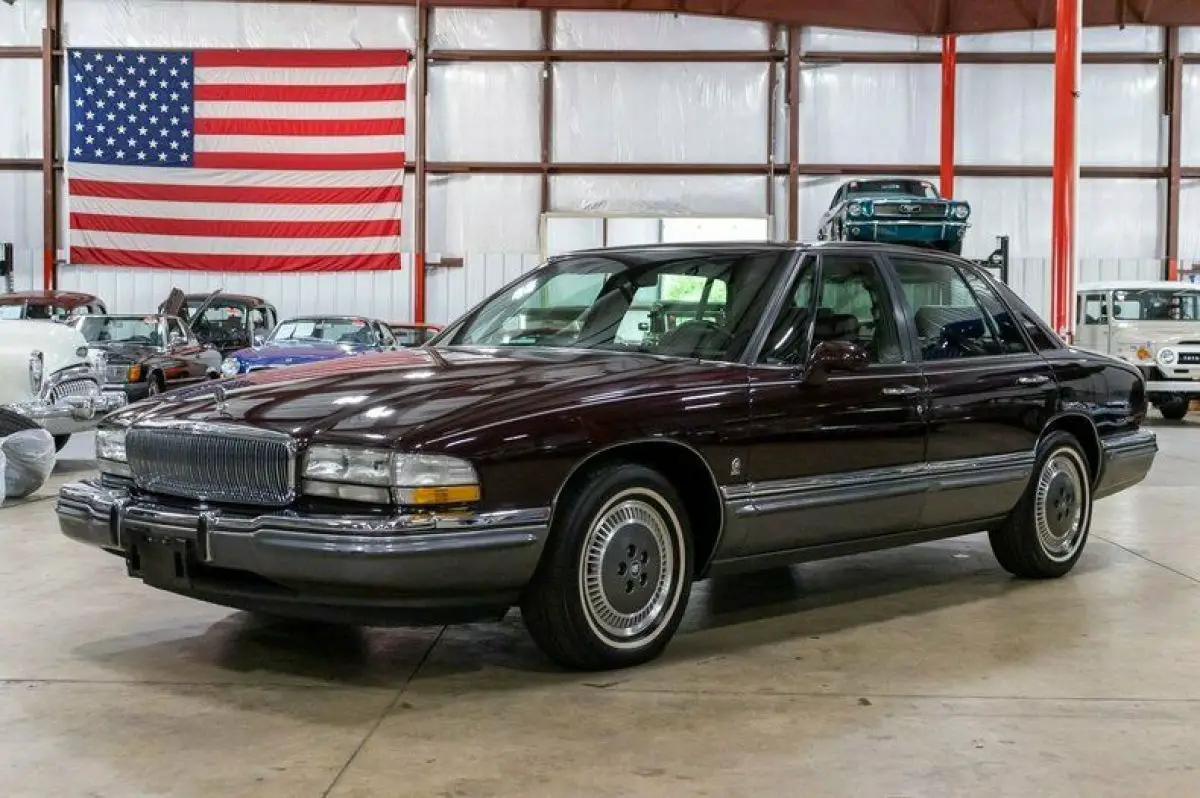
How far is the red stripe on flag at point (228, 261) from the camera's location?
2239cm

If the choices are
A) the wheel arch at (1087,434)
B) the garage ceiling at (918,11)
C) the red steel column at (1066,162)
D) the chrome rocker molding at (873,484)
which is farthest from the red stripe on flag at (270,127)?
the chrome rocker molding at (873,484)

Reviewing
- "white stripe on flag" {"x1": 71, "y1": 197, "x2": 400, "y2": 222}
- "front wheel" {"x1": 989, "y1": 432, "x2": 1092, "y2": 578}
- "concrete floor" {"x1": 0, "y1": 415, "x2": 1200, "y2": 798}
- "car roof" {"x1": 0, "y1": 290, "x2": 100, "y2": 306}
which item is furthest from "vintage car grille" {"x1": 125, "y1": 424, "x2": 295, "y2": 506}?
"white stripe on flag" {"x1": 71, "y1": 197, "x2": 400, "y2": 222}

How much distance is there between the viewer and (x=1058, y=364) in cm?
561

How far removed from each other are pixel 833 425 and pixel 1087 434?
6.22ft

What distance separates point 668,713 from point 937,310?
239 cm

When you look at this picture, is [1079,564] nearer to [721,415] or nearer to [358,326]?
[721,415]

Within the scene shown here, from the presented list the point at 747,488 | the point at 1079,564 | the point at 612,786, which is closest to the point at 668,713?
the point at 612,786

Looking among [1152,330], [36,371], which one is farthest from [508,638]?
[1152,330]

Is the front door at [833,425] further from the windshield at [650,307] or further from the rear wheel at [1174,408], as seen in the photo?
the rear wheel at [1174,408]

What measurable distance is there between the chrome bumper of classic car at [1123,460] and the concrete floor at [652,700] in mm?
579

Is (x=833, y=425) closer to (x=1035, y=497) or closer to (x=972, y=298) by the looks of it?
(x=972, y=298)

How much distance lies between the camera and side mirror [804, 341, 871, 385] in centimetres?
443

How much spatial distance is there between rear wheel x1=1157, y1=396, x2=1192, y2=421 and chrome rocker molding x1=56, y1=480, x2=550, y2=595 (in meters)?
15.0

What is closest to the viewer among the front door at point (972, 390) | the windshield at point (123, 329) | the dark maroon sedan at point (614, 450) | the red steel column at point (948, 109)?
the dark maroon sedan at point (614, 450)
